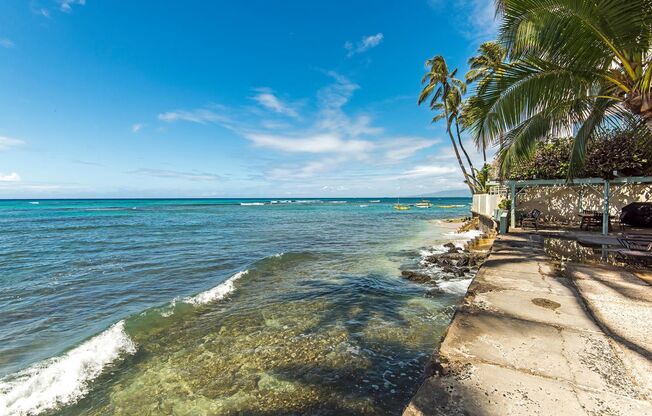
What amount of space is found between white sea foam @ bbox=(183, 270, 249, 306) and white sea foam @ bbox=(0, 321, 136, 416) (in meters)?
1.86

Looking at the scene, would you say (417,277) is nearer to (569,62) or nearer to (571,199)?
(569,62)

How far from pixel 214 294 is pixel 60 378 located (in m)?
3.54

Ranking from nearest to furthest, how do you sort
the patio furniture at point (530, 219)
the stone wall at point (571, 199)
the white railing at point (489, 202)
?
the patio furniture at point (530, 219)
the stone wall at point (571, 199)
the white railing at point (489, 202)

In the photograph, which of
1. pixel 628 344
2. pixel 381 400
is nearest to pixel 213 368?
pixel 381 400

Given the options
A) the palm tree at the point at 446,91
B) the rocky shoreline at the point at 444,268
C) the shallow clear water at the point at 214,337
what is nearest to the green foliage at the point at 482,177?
the palm tree at the point at 446,91

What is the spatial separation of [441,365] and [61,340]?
6.88 meters

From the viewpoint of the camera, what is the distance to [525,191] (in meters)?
16.5

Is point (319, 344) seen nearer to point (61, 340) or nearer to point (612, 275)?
point (61, 340)

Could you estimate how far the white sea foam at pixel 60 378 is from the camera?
153 inches

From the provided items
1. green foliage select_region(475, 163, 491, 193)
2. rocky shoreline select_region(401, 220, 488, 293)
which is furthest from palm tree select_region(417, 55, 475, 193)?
rocky shoreline select_region(401, 220, 488, 293)

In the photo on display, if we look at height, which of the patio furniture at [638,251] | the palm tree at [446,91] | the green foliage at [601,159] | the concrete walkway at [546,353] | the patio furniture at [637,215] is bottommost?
the concrete walkway at [546,353]

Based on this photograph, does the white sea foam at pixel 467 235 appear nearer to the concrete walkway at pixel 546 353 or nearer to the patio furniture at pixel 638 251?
the patio furniture at pixel 638 251

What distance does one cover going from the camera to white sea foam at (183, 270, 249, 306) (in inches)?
288

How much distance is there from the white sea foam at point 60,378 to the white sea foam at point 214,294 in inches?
73.3
